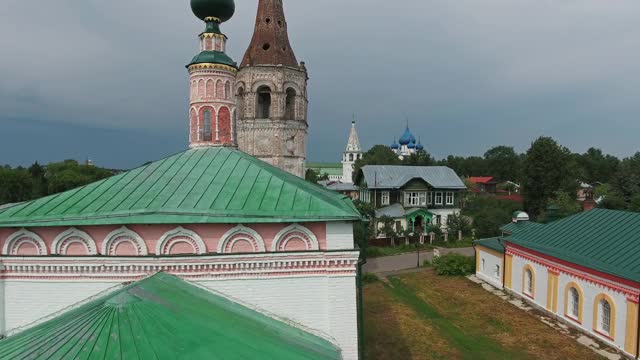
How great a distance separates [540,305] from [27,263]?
1718cm

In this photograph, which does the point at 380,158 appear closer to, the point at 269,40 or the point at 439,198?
the point at 439,198

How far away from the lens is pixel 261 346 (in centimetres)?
545

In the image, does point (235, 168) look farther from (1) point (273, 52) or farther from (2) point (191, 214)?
(1) point (273, 52)

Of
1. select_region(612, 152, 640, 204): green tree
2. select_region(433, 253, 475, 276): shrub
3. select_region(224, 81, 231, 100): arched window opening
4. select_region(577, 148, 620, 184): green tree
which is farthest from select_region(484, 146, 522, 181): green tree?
select_region(224, 81, 231, 100): arched window opening

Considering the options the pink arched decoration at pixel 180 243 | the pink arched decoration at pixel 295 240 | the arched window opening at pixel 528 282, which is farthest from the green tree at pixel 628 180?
the pink arched decoration at pixel 180 243

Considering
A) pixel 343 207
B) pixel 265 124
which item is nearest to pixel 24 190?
pixel 265 124

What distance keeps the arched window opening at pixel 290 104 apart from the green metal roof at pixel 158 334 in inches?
693

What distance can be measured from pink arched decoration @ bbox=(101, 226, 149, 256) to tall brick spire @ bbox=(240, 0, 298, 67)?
17.4 meters

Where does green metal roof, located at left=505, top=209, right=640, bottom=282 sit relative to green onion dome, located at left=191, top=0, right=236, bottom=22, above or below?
below

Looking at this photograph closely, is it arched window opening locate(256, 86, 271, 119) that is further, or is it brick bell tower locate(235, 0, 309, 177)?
arched window opening locate(256, 86, 271, 119)

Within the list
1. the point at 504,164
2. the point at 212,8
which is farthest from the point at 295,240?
the point at 504,164

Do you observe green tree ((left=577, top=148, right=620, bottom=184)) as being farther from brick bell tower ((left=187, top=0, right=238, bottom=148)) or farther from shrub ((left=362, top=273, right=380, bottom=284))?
brick bell tower ((left=187, top=0, right=238, bottom=148))

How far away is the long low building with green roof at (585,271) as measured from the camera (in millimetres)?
11992

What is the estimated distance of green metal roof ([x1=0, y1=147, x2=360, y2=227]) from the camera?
7109 millimetres
